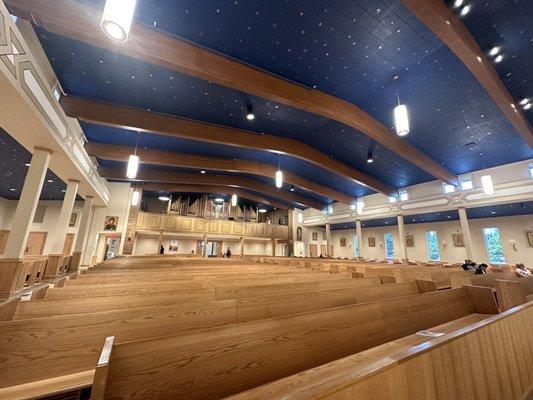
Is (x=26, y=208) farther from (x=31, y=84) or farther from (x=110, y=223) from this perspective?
(x=110, y=223)

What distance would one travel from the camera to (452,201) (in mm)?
7598

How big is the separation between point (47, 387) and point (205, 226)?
11.1m

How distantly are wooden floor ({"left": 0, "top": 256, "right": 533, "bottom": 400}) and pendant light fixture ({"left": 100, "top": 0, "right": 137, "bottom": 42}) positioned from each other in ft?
6.25

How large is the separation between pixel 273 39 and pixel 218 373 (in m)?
3.79

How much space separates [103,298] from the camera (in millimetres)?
1804

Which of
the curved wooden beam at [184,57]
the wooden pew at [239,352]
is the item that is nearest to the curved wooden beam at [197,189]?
the curved wooden beam at [184,57]

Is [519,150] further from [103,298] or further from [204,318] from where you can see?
[103,298]

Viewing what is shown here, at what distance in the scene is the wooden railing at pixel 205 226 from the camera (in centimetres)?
1058

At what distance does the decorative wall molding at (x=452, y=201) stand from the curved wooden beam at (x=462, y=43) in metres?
3.70

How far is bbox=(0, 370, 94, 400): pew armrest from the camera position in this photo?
38.0 inches

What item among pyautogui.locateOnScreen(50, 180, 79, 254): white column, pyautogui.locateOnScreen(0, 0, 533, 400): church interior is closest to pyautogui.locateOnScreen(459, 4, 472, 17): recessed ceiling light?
pyautogui.locateOnScreen(0, 0, 533, 400): church interior

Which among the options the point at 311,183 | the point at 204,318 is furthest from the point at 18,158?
the point at 311,183

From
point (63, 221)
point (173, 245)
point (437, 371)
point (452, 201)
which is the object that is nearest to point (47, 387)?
point (437, 371)

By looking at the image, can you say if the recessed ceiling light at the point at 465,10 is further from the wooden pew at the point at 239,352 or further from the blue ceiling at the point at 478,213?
the blue ceiling at the point at 478,213
